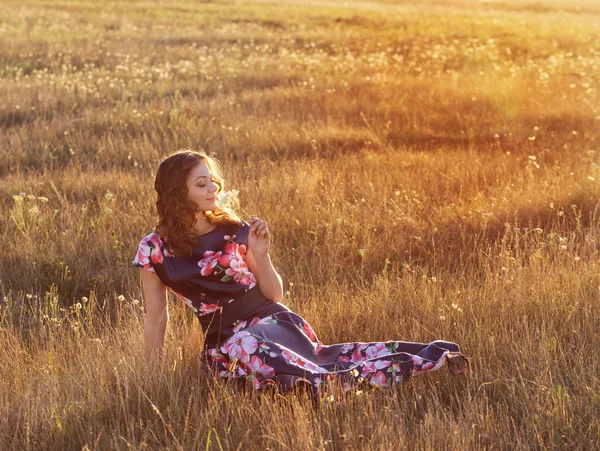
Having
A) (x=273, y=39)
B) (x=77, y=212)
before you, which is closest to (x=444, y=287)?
(x=77, y=212)

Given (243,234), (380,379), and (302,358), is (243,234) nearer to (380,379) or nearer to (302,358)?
(302,358)

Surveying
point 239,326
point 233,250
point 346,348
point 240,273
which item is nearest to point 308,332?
point 346,348

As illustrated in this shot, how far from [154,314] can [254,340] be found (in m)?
0.59

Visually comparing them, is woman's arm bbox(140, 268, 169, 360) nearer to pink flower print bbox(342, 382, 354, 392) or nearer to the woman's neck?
the woman's neck

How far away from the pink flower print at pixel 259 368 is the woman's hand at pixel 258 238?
1.58 feet

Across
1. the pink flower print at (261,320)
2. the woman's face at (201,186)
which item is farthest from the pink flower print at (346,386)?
the woman's face at (201,186)

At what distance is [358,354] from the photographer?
11.9 ft

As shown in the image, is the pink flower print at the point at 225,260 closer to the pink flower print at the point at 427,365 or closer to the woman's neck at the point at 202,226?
the woman's neck at the point at 202,226

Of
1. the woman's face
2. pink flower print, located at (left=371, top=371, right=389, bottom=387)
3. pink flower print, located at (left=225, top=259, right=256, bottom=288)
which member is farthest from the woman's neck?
pink flower print, located at (left=371, top=371, right=389, bottom=387)

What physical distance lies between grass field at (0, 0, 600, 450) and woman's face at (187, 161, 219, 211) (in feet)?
2.44

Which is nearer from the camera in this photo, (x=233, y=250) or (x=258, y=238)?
(x=258, y=238)

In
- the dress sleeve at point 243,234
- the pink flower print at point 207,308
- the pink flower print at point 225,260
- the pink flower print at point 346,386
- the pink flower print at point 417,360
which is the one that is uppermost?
the dress sleeve at point 243,234

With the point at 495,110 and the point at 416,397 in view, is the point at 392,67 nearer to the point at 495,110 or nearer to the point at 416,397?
the point at 495,110

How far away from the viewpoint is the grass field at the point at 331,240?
10.3 feet
